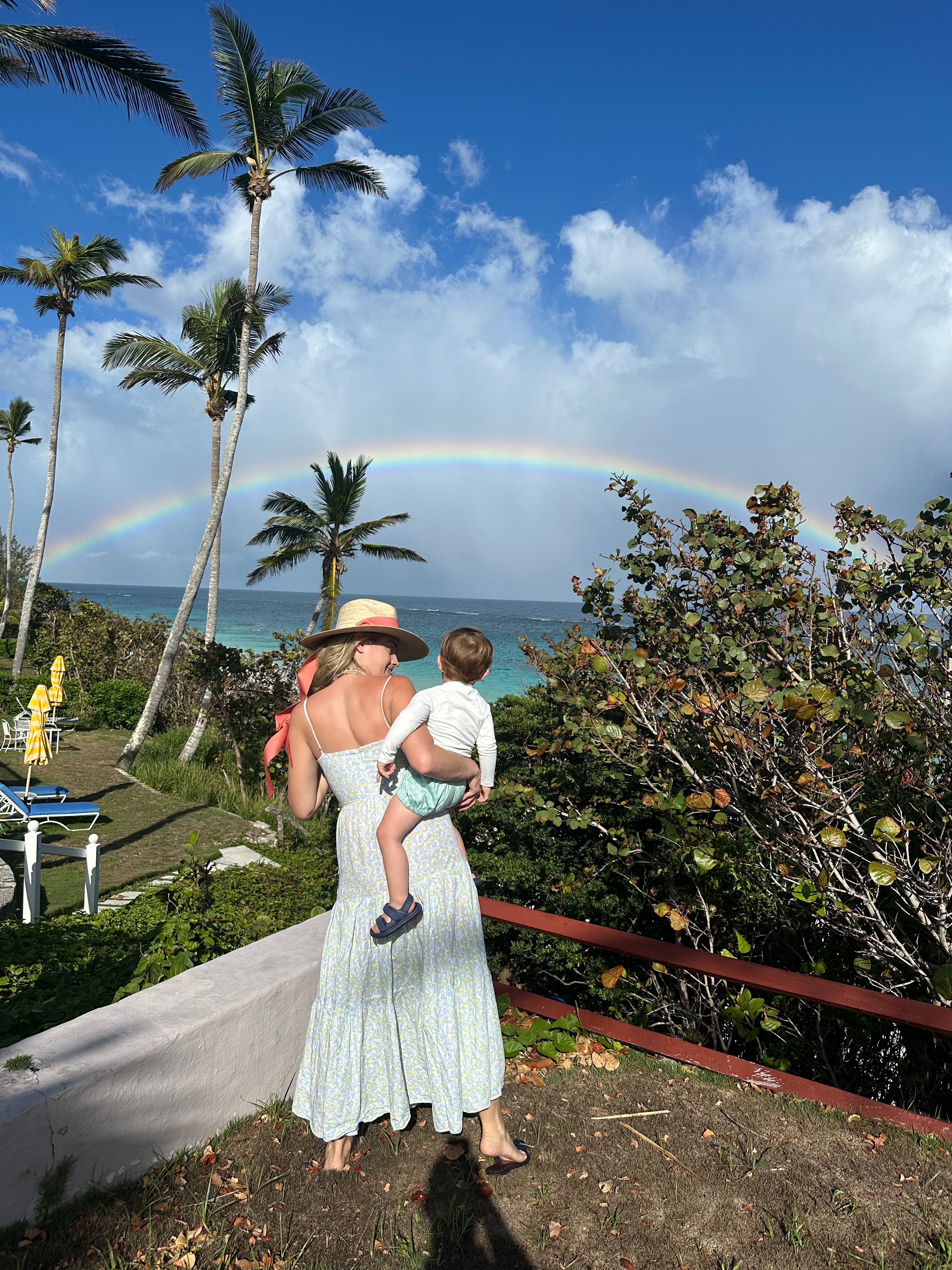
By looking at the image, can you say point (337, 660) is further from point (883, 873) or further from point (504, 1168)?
point (883, 873)

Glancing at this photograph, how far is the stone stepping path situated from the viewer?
23.4 ft

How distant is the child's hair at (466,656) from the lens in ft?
8.30

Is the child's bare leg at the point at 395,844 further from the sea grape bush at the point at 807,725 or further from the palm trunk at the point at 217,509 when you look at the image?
the palm trunk at the point at 217,509

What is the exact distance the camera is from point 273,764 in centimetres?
1193

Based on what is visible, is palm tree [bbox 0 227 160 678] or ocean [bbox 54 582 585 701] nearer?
palm tree [bbox 0 227 160 678]

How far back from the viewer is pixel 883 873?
2.77 metres

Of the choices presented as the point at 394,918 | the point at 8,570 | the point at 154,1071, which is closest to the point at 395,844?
the point at 394,918

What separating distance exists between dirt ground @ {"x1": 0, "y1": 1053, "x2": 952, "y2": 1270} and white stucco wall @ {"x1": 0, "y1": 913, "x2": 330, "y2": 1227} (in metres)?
0.10

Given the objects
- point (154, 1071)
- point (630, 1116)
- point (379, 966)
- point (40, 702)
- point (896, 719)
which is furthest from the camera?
point (40, 702)

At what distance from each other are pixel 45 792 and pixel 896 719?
36.5ft

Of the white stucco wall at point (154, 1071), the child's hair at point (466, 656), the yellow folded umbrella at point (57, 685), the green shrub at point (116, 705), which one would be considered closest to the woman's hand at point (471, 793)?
the child's hair at point (466, 656)

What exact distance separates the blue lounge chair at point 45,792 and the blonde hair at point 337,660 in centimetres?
944

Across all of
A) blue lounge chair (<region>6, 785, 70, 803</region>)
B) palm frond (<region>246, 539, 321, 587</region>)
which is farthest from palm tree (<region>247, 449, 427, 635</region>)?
blue lounge chair (<region>6, 785, 70, 803</region>)

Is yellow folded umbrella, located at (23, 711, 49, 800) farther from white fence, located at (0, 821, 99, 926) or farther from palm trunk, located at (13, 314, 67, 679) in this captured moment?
palm trunk, located at (13, 314, 67, 679)
